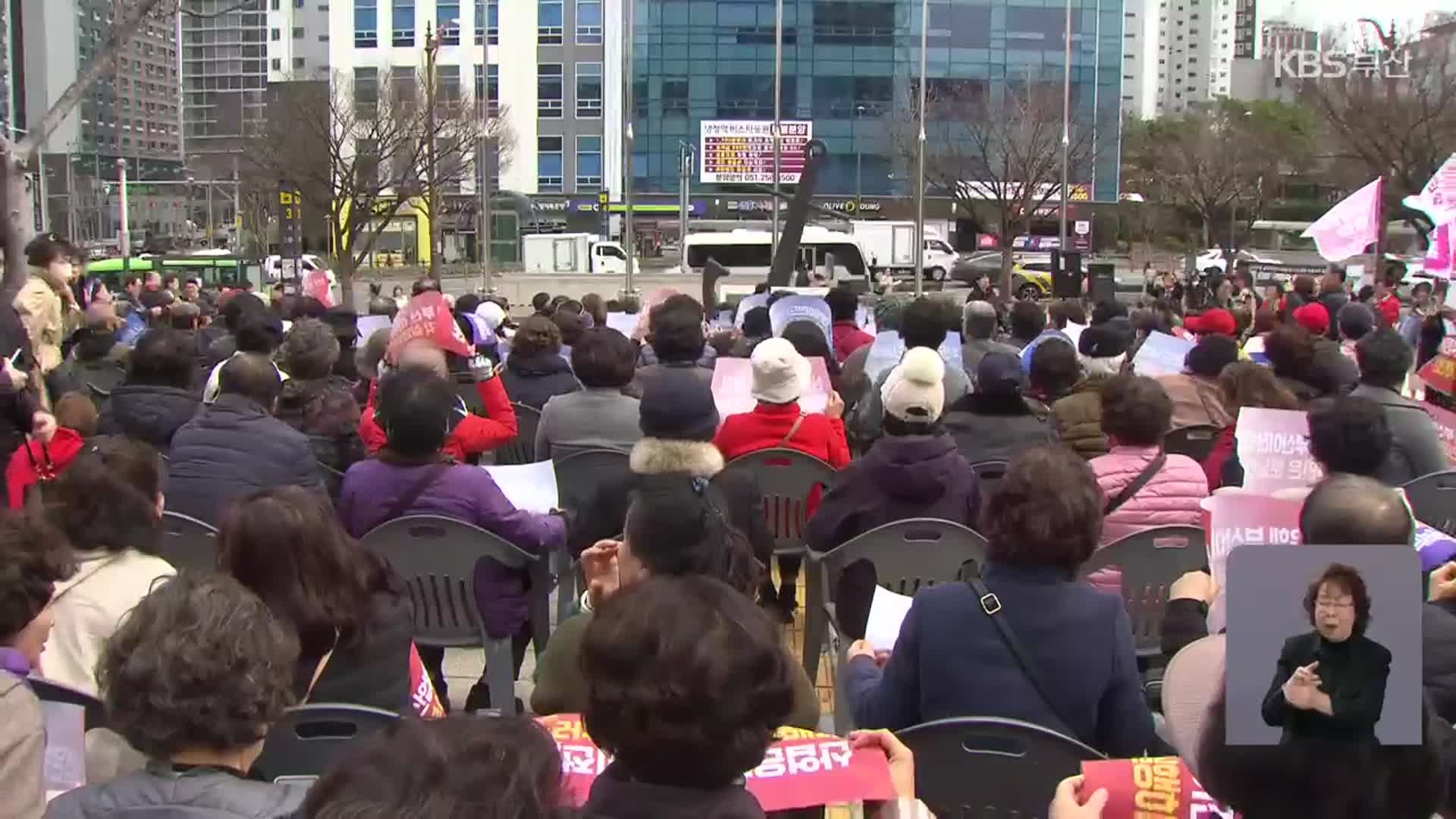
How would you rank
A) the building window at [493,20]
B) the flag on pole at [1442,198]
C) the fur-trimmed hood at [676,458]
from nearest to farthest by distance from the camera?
the fur-trimmed hood at [676,458] < the flag on pole at [1442,198] < the building window at [493,20]

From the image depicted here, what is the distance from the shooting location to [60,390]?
8.98 metres

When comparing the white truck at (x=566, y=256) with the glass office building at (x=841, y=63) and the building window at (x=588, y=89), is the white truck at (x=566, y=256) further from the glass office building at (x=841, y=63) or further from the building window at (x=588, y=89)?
the building window at (x=588, y=89)

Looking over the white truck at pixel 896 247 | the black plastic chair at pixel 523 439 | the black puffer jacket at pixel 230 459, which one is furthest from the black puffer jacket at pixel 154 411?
the white truck at pixel 896 247

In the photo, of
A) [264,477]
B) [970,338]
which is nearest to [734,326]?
[970,338]

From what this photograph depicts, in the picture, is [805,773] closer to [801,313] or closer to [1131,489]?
[1131,489]

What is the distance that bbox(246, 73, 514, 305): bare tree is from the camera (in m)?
30.2

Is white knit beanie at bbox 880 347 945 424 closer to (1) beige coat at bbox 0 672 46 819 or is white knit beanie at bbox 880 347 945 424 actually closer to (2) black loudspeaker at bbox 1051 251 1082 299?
(1) beige coat at bbox 0 672 46 819

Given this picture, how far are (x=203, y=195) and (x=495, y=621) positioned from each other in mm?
84997

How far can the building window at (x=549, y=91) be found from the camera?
66.5 m

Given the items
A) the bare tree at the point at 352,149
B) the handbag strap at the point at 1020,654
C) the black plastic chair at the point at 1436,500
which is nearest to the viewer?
the handbag strap at the point at 1020,654

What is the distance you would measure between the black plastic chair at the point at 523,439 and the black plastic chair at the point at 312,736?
197 inches

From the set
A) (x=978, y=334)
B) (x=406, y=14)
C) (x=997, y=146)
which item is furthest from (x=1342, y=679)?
(x=406, y=14)

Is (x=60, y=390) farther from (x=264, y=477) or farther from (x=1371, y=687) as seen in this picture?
(x=1371, y=687)

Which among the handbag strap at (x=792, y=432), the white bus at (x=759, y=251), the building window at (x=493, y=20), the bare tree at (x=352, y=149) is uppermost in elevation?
the building window at (x=493, y=20)
